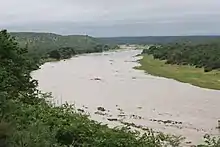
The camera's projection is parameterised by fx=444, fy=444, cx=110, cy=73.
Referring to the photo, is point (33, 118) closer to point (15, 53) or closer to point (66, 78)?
point (15, 53)

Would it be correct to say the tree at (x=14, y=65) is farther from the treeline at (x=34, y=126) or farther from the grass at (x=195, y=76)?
the grass at (x=195, y=76)

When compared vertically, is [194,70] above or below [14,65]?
below

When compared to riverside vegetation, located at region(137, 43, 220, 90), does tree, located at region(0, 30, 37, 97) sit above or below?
above

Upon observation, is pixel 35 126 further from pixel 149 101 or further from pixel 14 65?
pixel 149 101

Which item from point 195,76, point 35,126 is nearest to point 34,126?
point 35,126

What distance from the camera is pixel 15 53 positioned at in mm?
29922

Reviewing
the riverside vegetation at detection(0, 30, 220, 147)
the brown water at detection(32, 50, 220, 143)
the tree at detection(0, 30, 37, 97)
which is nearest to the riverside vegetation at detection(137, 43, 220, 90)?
the brown water at detection(32, 50, 220, 143)

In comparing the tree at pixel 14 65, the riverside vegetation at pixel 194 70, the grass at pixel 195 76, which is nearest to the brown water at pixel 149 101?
the grass at pixel 195 76

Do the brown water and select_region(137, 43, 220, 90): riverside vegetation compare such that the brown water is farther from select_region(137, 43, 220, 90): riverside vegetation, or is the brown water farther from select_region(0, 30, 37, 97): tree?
select_region(0, 30, 37, 97): tree

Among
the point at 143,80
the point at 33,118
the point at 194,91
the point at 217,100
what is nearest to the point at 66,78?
the point at 143,80

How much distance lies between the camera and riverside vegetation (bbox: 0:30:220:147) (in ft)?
42.1

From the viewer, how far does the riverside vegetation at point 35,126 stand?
12.8m

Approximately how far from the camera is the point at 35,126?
15.1 metres

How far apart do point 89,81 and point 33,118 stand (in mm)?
40236
